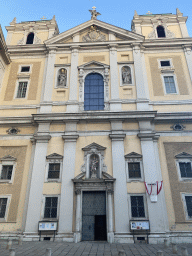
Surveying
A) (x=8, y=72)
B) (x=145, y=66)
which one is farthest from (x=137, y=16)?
(x=8, y=72)

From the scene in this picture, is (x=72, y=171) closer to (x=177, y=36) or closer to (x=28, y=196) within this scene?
(x=28, y=196)

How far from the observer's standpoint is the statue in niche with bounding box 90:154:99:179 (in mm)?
14225

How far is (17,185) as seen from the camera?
566 inches

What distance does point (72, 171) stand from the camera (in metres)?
14.2

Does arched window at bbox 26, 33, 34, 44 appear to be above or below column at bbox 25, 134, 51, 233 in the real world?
above

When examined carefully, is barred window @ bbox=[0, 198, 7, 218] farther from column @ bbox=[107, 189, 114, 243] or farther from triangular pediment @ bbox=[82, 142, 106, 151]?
column @ bbox=[107, 189, 114, 243]

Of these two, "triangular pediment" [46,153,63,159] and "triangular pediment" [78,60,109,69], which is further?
"triangular pediment" [78,60,109,69]

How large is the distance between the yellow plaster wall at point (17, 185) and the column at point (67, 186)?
8.72ft

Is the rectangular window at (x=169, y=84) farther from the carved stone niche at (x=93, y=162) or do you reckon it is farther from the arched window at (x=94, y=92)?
the carved stone niche at (x=93, y=162)

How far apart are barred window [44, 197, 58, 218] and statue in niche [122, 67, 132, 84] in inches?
413

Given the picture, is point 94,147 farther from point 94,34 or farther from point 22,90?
point 94,34

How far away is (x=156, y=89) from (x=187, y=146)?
17.0 feet

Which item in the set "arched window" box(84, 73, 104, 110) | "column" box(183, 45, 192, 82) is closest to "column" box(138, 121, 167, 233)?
"arched window" box(84, 73, 104, 110)

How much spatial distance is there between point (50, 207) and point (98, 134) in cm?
579
